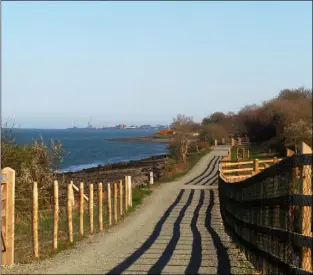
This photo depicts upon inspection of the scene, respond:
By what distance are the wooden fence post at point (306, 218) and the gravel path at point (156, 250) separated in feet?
11.3

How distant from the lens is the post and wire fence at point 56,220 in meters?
11.0

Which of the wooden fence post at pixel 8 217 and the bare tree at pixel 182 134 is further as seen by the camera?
the bare tree at pixel 182 134

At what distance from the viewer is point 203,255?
965cm

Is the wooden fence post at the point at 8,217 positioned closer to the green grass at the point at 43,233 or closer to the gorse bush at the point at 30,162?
the green grass at the point at 43,233

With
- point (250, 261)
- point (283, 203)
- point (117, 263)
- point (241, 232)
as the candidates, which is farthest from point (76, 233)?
point (283, 203)

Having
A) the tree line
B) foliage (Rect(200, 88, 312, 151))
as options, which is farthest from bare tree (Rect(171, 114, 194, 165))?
foliage (Rect(200, 88, 312, 151))

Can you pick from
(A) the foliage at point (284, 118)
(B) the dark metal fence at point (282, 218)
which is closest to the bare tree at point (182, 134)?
(A) the foliage at point (284, 118)

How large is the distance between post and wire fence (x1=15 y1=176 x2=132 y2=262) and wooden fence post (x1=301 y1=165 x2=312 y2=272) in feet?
22.9

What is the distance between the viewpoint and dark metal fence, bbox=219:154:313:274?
4.62 metres

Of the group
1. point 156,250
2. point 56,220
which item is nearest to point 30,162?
point 56,220

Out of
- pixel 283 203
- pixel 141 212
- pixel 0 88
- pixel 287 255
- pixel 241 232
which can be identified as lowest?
pixel 141 212

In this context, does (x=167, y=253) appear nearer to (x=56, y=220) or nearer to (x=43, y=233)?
(x=56, y=220)

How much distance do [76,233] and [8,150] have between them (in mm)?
5247

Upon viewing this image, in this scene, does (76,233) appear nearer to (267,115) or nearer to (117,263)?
(117,263)
